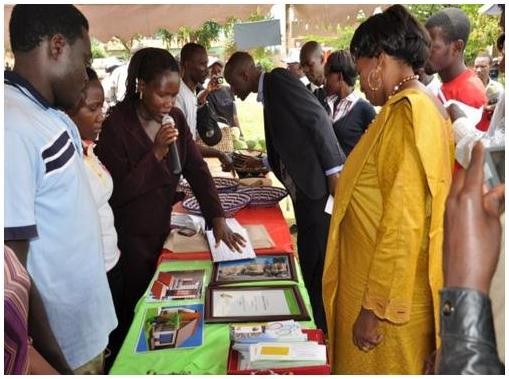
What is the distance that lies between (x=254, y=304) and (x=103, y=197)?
60cm

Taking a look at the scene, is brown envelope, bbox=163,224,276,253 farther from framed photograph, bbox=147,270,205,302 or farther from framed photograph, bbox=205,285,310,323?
framed photograph, bbox=205,285,310,323

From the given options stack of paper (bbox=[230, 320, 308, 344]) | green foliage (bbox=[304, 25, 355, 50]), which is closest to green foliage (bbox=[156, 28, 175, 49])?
green foliage (bbox=[304, 25, 355, 50])

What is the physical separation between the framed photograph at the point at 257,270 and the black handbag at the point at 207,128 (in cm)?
260

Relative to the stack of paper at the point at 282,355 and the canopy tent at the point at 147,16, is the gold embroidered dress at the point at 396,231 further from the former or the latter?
the canopy tent at the point at 147,16

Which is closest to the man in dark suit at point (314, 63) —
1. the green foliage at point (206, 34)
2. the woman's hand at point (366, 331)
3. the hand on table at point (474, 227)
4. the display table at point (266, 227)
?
the green foliage at point (206, 34)

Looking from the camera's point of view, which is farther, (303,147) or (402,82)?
(303,147)

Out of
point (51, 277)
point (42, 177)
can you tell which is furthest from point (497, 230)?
point (51, 277)

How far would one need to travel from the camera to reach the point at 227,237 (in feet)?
6.98

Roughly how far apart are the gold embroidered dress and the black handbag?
116 inches

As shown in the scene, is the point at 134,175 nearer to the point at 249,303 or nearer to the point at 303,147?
the point at 249,303

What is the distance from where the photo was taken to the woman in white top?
5.48 feet

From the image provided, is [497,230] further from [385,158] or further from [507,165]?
[385,158]

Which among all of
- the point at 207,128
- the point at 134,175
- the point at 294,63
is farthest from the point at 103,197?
the point at 294,63

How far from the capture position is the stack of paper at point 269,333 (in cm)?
125
